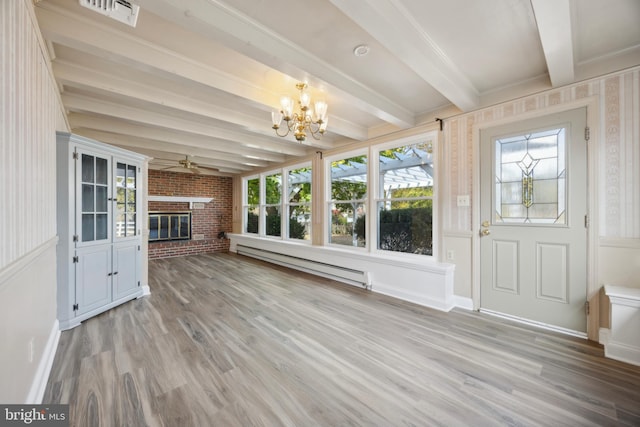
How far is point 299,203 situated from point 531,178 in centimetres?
398

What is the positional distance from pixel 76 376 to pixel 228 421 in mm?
1297

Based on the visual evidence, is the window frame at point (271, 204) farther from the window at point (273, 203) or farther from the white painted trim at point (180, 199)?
the white painted trim at point (180, 199)

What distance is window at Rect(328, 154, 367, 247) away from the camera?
4.37 m

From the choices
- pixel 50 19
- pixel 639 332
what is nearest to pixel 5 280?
pixel 50 19

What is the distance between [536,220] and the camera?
2.68m

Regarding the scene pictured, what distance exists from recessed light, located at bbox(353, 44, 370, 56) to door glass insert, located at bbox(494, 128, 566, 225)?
1.89 m

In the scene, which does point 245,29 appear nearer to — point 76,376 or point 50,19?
point 50,19

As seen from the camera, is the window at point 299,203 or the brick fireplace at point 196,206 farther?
the brick fireplace at point 196,206

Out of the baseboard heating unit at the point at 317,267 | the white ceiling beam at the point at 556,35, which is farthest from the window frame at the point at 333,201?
the white ceiling beam at the point at 556,35

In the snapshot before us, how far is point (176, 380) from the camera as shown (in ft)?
5.97

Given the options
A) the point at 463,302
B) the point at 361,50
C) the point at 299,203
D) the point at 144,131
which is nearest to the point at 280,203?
the point at 299,203

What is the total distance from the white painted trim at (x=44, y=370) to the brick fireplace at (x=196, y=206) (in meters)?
4.68

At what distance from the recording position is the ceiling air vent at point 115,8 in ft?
4.99

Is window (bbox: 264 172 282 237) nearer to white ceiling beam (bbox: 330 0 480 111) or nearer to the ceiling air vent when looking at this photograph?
white ceiling beam (bbox: 330 0 480 111)
